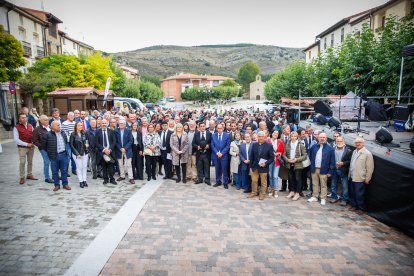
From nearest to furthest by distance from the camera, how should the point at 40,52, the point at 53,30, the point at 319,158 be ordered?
the point at 319,158
the point at 40,52
the point at 53,30

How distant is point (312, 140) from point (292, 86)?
20.2 m

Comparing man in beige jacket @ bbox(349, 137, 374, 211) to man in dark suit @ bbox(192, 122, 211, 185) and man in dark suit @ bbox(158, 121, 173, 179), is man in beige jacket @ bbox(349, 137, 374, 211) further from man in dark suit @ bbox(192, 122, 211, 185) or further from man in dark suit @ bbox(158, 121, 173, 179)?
man in dark suit @ bbox(158, 121, 173, 179)

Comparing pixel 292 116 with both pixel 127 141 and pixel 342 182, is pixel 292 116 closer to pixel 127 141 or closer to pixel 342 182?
pixel 342 182

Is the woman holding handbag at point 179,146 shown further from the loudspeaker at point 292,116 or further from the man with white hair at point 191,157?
the loudspeaker at point 292,116

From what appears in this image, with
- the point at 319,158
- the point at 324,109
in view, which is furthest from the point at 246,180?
the point at 324,109

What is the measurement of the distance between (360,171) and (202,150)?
4250 millimetres

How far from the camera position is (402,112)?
8148 mm

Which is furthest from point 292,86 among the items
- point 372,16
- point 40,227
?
point 40,227

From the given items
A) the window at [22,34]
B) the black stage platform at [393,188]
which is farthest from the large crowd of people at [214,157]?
the window at [22,34]

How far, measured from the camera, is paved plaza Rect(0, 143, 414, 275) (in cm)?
408

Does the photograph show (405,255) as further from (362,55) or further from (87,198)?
(362,55)

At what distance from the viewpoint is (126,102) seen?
24641 millimetres

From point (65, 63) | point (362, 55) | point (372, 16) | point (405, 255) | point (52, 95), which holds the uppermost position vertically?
point (372, 16)

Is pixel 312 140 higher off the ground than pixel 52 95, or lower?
lower
